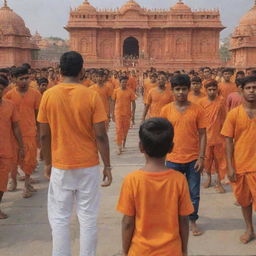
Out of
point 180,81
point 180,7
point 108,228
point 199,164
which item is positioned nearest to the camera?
point 180,81

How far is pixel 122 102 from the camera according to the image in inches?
332

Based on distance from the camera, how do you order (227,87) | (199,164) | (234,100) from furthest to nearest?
(227,87), (234,100), (199,164)

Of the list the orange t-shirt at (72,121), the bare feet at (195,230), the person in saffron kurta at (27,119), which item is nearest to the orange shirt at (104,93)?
the person in saffron kurta at (27,119)

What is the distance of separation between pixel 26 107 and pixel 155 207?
11.9 feet

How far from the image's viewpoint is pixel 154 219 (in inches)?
87.9

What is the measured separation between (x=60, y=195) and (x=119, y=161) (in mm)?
4432

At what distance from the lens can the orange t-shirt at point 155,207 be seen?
86.4 inches

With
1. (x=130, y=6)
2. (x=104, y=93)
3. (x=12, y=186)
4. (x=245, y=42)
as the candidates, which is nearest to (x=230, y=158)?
(x=12, y=186)

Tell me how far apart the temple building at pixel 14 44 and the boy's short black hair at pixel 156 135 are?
31678 mm

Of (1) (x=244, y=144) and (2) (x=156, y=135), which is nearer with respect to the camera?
(2) (x=156, y=135)

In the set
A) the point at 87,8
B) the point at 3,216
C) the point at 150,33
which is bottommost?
the point at 3,216

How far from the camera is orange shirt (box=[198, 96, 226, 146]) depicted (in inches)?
223

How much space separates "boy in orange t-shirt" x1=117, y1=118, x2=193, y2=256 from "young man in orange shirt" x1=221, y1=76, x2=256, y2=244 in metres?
1.58

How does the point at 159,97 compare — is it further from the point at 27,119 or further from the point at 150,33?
the point at 150,33
